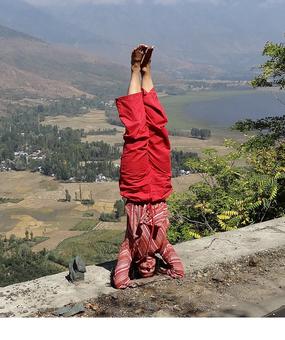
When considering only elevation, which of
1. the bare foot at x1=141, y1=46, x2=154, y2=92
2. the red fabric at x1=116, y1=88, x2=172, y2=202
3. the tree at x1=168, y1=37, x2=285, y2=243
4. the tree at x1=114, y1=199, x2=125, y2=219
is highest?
the bare foot at x1=141, y1=46, x2=154, y2=92

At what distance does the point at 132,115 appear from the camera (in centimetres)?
440

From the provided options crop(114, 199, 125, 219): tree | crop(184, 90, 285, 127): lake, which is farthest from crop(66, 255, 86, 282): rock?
crop(184, 90, 285, 127): lake

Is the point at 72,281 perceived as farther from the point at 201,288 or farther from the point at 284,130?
the point at 284,130

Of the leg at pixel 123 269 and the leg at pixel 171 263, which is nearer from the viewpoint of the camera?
the leg at pixel 123 269

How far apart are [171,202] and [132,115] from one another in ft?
19.7

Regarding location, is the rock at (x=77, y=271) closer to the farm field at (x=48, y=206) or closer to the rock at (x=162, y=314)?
the rock at (x=162, y=314)

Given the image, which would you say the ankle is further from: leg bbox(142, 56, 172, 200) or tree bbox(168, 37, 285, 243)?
tree bbox(168, 37, 285, 243)

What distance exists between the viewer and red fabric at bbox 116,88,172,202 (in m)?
4.41

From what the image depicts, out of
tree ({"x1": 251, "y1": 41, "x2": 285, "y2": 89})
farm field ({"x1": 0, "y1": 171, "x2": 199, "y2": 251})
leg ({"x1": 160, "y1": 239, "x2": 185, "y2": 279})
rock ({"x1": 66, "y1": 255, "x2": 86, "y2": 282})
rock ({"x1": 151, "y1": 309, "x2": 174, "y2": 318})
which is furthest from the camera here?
farm field ({"x1": 0, "y1": 171, "x2": 199, "y2": 251})

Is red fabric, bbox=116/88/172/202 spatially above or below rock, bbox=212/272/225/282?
above

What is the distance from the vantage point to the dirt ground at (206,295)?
406cm

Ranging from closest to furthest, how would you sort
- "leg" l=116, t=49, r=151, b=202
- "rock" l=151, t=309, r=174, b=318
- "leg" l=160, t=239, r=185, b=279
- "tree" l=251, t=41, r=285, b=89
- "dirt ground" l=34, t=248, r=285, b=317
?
1. "rock" l=151, t=309, r=174, b=318
2. "dirt ground" l=34, t=248, r=285, b=317
3. "leg" l=116, t=49, r=151, b=202
4. "leg" l=160, t=239, r=185, b=279
5. "tree" l=251, t=41, r=285, b=89

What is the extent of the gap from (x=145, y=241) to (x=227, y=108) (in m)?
149

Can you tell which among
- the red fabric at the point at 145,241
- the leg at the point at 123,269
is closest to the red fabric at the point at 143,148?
the red fabric at the point at 145,241
